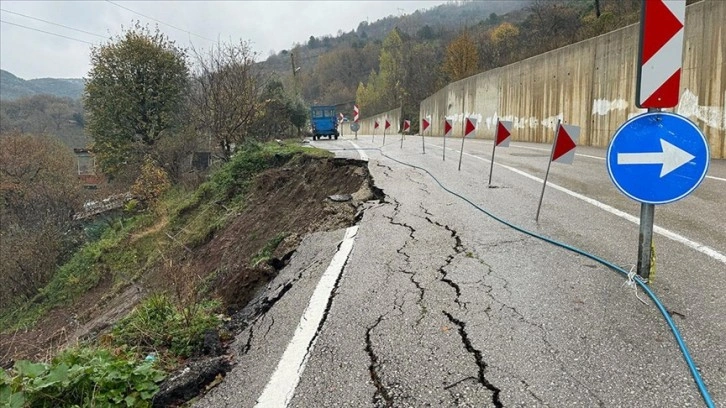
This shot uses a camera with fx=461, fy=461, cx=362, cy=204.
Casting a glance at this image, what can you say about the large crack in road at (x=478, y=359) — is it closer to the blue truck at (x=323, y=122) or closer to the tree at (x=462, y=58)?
the blue truck at (x=323, y=122)

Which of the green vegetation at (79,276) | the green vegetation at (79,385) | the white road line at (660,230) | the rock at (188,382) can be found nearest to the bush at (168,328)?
the rock at (188,382)

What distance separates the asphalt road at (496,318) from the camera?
2.57 metres

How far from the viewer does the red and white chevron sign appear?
3.36 m

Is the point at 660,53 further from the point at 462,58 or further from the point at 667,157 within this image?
the point at 462,58

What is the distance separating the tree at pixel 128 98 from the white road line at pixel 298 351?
84.8 feet

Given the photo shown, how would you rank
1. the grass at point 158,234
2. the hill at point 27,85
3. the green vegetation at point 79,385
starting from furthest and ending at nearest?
the hill at point 27,85, the grass at point 158,234, the green vegetation at point 79,385

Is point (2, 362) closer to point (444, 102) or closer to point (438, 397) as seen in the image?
point (438, 397)

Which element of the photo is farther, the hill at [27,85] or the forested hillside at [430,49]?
the hill at [27,85]

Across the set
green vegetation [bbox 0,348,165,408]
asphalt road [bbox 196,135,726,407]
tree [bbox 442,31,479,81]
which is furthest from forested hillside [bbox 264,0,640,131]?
green vegetation [bbox 0,348,165,408]

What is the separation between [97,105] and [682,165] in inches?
1213

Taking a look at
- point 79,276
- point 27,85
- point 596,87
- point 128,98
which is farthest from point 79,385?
point 27,85

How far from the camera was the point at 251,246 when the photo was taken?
32.5 ft

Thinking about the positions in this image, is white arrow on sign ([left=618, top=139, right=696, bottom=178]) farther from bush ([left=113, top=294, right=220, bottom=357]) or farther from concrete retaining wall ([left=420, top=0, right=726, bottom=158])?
concrete retaining wall ([left=420, top=0, right=726, bottom=158])

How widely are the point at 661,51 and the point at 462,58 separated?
135 feet
